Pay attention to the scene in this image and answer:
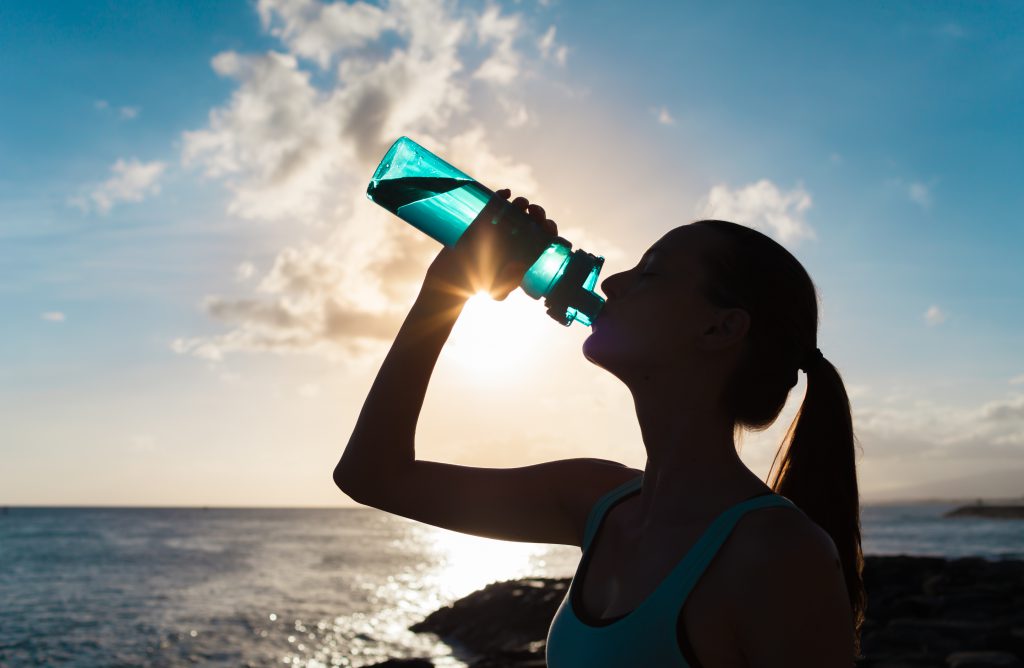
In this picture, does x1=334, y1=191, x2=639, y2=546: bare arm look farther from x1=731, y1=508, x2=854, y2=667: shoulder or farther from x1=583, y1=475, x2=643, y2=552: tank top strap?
x1=731, y1=508, x2=854, y2=667: shoulder

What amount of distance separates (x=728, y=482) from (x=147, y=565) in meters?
41.4

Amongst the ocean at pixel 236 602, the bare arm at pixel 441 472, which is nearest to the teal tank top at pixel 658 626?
the bare arm at pixel 441 472

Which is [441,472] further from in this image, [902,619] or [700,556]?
[902,619]

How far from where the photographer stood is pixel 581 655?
169 cm

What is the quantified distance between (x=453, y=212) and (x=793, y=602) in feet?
6.16

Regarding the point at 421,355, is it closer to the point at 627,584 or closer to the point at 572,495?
the point at 572,495

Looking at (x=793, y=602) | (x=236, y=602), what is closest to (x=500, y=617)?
(x=236, y=602)

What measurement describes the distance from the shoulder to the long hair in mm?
509

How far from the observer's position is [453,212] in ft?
9.37

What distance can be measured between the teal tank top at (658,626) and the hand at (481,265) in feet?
3.06

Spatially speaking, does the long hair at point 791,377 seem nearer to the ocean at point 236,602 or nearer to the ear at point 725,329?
the ear at point 725,329

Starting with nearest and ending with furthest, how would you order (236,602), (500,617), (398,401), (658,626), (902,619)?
(658,626) → (398,401) → (902,619) → (500,617) → (236,602)

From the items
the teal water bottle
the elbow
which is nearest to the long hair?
the teal water bottle

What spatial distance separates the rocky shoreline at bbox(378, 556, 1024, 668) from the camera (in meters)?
9.23
